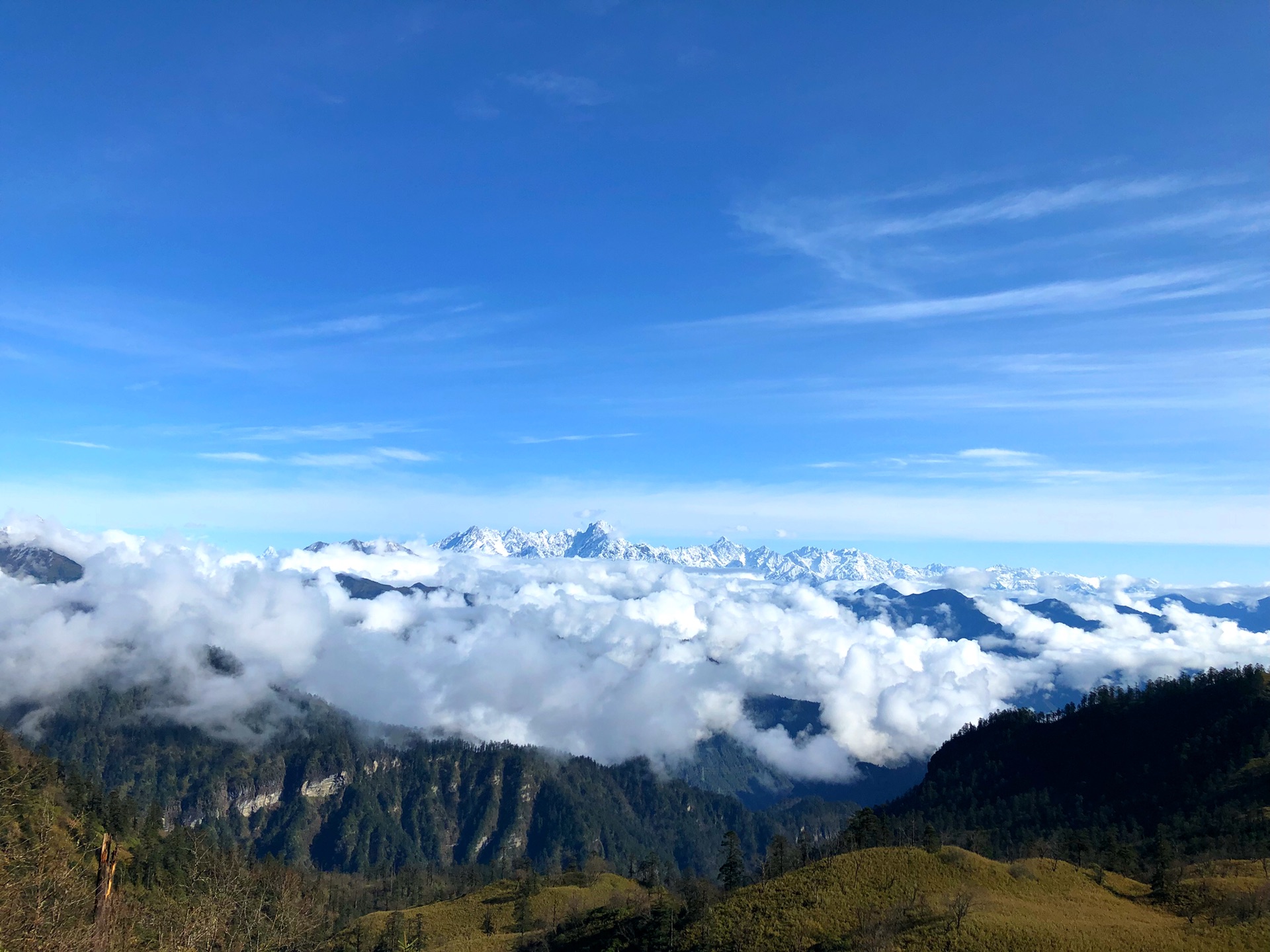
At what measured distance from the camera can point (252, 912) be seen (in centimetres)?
9275

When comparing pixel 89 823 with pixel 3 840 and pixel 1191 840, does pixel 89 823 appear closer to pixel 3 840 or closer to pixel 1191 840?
pixel 3 840

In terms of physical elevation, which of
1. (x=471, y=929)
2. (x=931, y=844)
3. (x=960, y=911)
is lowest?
(x=471, y=929)

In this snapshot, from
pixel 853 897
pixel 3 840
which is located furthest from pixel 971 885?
pixel 3 840

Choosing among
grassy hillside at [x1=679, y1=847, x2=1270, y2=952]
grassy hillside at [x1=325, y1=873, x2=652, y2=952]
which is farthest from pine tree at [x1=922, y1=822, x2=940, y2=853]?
grassy hillside at [x1=325, y1=873, x2=652, y2=952]

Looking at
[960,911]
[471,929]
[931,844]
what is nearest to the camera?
[960,911]

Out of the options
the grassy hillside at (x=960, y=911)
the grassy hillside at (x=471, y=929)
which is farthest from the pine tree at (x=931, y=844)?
the grassy hillside at (x=471, y=929)

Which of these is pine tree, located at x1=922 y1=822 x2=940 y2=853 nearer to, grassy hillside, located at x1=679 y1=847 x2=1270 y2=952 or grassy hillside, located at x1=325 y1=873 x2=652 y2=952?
grassy hillside, located at x1=679 y1=847 x2=1270 y2=952

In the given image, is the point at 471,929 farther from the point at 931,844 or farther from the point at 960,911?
the point at 960,911

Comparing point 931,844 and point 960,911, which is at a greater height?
point 960,911

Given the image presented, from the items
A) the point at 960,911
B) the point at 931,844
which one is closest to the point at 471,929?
the point at 931,844

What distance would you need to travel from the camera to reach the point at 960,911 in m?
101

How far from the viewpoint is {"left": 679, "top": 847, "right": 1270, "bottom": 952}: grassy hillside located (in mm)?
93438

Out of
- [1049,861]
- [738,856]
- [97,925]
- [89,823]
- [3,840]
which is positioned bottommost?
[738,856]

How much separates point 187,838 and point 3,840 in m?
111
